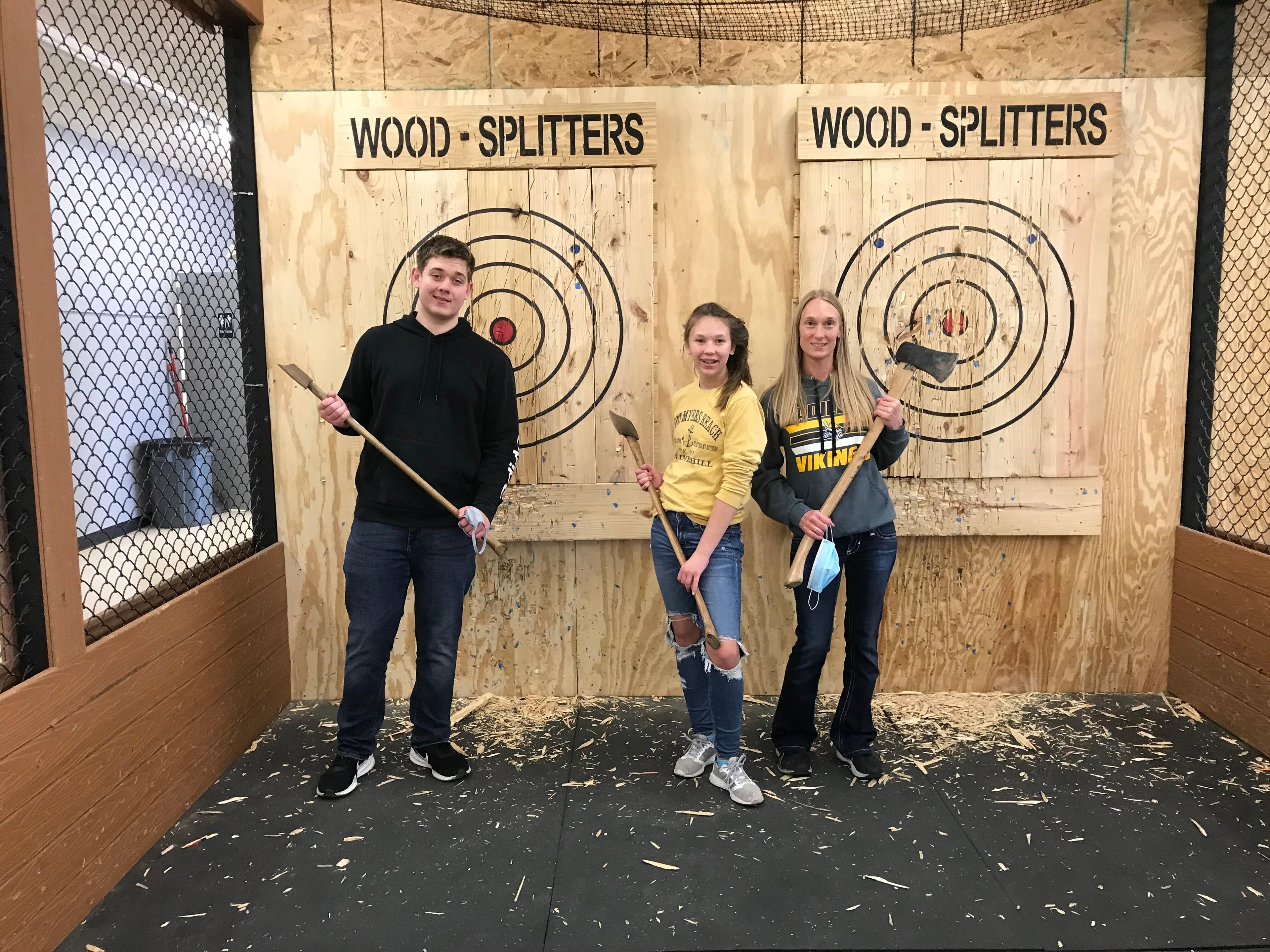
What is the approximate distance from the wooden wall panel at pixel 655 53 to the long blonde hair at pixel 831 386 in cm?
117

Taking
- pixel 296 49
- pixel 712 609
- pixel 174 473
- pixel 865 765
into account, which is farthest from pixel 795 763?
pixel 174 473

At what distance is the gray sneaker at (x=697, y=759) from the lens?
9.32 feet

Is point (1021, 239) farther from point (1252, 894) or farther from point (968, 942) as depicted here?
point (968, 942)

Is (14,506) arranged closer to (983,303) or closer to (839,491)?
(839,491)

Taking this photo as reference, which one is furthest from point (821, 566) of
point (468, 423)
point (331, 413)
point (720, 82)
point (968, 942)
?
point (720, 82)

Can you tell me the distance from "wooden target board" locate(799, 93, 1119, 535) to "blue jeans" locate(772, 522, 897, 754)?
70cm

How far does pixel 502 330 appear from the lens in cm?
332

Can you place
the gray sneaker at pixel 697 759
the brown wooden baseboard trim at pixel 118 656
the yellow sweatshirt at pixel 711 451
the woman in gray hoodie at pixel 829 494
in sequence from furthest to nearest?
the gray sneaker at pixel 697 759, the woman in gray hoodie at pixel 829 494, the yellow sweatshirt at pixel 711 451, the brown wooden baseboard trim at pixel 118 656

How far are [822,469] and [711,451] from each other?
420 mm

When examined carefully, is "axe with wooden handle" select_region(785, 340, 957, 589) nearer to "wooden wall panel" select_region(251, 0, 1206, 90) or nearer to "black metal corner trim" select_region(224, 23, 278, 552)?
"wooden wall panel" select_region(251, 0, 1206, 90)

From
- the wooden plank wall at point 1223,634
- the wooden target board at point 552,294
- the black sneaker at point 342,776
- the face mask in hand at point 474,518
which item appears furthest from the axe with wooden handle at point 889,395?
the black sneaker at point 342,776

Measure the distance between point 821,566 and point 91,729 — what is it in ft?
7.06

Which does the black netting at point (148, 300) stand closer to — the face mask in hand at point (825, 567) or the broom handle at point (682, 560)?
the broom handle at point (682, 560)

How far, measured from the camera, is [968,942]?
2018mm
